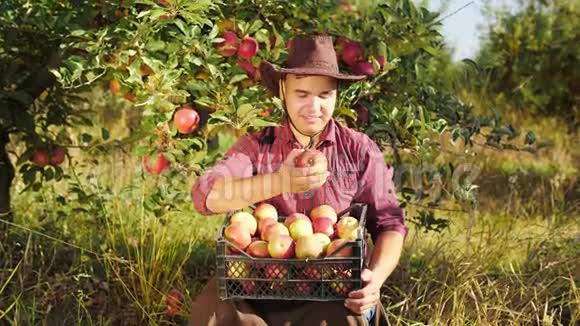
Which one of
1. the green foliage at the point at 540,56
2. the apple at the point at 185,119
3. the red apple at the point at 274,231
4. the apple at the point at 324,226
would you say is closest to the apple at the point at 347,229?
the apple at the point at 324,226

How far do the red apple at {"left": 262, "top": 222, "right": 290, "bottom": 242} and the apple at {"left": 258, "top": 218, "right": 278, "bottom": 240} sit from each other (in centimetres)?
2

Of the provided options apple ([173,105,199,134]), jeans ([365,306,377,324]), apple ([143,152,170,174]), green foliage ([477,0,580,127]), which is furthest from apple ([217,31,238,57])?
green foliage ([477,0,580,127])

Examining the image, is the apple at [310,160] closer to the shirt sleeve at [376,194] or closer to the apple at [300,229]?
the apple at [300,229]

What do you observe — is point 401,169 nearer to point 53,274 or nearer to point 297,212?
point 297,212

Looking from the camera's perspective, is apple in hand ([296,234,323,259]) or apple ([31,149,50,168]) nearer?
apple in hand ([296,234,323,259])

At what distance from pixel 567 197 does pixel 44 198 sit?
145 inches

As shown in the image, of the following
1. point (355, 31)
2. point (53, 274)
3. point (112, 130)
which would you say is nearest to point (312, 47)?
point (355, 31)

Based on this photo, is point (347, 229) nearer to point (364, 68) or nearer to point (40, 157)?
point (364, 68)

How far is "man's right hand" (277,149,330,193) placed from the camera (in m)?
2.03

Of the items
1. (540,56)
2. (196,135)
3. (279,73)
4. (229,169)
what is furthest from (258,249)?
(540,56)

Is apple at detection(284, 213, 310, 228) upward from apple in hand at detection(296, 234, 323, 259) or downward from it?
upward

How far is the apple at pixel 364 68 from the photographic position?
123 inches

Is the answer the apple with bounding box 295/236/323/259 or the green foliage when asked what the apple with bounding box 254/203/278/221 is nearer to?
the apple with bounding box 295/236/323/259

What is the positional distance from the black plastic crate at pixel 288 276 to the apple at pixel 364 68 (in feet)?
3.78
